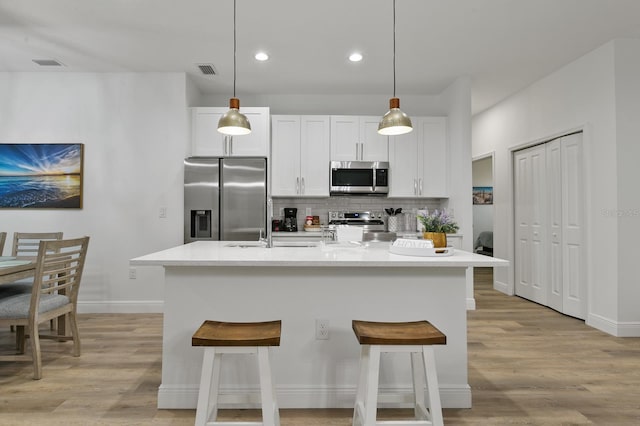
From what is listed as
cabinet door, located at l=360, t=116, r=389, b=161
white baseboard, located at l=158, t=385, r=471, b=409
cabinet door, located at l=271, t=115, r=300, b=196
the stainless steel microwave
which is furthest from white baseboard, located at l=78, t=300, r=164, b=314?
cabinet door, located at l=360, t=116, r=389, b=161

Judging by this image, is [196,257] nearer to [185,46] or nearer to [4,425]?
[4,425]

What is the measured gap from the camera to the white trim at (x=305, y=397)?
2102 mm

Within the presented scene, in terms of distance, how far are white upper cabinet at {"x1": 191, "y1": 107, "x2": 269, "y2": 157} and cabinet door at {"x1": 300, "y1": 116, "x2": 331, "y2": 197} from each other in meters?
0.50

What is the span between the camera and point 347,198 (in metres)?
5.05

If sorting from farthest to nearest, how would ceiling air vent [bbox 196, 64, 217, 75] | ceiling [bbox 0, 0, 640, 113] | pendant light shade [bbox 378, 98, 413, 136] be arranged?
ceiling air vent [bbox 196, 64, 217, 75] < ceiling [bbox 0, 0, 640, 113] < pendant light shade [bbox 378, 98, 413, 136]

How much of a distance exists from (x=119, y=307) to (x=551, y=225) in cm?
516

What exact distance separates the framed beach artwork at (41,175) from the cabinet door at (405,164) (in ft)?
12.2

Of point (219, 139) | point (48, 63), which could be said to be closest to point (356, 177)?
point (219, 139)

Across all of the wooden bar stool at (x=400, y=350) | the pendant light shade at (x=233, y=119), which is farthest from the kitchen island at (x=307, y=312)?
the pendant light shade at (x=233, y=119)

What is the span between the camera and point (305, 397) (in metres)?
2.11

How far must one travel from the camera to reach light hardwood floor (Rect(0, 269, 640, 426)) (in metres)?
2.02

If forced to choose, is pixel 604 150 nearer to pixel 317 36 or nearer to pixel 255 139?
pixel 317 36

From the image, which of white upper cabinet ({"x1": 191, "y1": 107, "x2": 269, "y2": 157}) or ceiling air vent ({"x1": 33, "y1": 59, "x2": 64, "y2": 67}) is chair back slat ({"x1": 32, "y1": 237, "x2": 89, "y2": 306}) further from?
ceiling air vent ({"x1": 33, "y1": 59, "x2": 64, "y2": 67})

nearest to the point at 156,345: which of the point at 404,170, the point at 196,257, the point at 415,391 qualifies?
the point at 196,257
